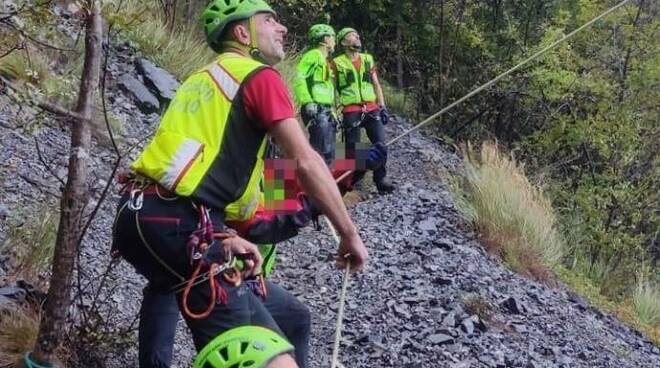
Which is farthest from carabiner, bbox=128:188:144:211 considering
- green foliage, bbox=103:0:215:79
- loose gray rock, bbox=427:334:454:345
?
green foliage, bbox=103:0:215:79

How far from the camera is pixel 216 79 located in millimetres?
3133

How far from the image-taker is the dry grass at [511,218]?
8.87 m

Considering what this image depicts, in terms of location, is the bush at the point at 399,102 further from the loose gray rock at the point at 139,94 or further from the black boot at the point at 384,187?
the loose gray rock at the point at 139,94

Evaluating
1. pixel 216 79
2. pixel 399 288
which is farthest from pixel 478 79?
pixel 216 79

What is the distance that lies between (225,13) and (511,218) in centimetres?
628

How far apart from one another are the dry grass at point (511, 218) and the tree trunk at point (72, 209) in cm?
562

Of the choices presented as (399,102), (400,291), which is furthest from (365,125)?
(399,102)

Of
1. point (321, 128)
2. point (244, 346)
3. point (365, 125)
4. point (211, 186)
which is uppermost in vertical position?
point (211, 186)

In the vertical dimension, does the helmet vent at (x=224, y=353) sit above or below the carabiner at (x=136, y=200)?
below

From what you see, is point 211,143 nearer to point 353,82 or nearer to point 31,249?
point 31,249

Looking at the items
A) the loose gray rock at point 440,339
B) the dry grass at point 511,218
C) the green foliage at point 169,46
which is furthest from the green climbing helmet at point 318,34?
the loose gray rock at point 440,339

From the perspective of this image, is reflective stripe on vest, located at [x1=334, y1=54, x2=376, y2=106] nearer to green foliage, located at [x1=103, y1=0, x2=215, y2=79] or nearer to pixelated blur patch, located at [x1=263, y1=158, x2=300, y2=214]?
green foliage, located at [x1=103, y1=0, x2=215, y2=79]

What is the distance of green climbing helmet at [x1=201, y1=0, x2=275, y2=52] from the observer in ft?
11.2

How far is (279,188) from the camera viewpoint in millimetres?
3637
